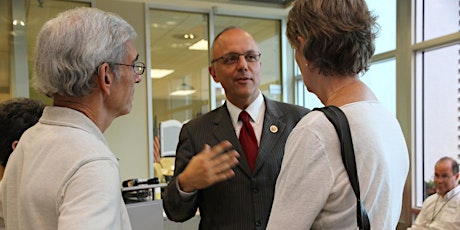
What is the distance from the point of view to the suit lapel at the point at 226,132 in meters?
1.57

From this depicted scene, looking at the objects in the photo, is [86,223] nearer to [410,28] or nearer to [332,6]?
[332,6]

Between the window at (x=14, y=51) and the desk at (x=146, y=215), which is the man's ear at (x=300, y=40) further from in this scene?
the window at (x=14, y=51)

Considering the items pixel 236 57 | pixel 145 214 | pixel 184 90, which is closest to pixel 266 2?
pixel 184 90

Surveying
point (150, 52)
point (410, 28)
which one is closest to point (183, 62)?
point (150, 52)

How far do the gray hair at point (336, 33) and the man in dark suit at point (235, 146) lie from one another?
542 mm

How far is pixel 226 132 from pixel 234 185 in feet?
0.83

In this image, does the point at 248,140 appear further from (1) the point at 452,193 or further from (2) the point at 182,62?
(2) the point at 182,62

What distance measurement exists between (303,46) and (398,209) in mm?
505

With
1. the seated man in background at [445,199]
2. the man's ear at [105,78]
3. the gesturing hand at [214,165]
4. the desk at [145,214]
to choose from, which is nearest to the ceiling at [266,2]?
the seated man in background at [445,199]

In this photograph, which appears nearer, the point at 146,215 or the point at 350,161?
the point at 350,161

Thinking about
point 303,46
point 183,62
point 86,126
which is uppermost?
point 183,62

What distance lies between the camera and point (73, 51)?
927mm

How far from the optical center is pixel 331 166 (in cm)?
87

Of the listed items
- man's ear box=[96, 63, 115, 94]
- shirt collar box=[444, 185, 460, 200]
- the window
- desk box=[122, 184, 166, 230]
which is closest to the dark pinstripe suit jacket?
man's ear box=[96, 63, 115, 94]
